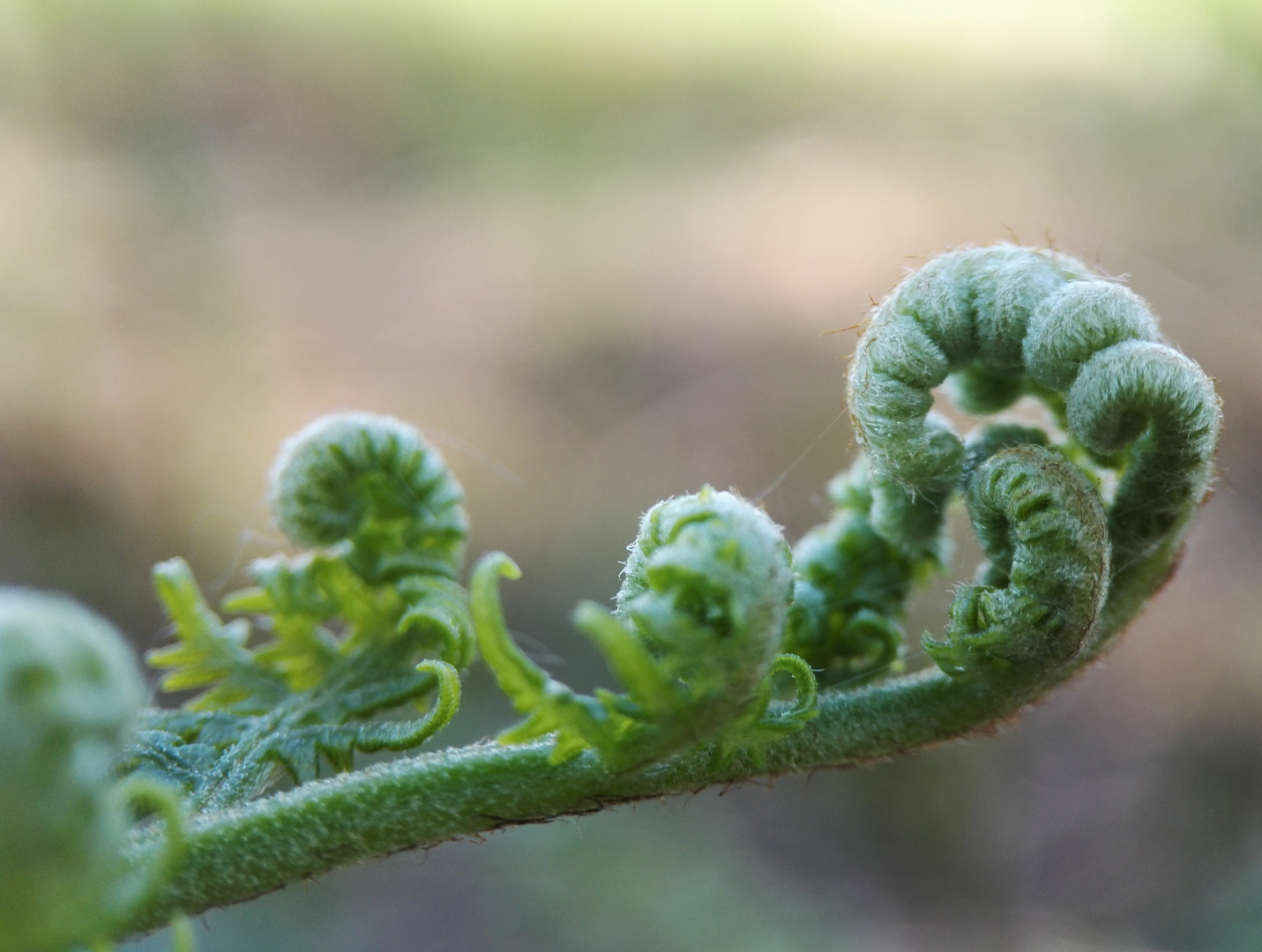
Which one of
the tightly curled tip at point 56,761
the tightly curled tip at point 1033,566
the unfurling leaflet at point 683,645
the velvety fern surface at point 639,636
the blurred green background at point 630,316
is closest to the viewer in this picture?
the tightly curled tip at point 56,761


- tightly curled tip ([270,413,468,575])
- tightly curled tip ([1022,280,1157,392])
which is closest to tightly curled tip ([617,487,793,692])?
tightly curled tip ([1022,280,1157,392])

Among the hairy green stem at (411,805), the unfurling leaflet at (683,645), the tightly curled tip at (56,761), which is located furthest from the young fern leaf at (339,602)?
the tightly curled tip at (56,761)

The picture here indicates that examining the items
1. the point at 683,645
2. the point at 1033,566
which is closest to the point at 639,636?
the point at 683,645

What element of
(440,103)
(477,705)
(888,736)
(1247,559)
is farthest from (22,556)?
(1247,559)

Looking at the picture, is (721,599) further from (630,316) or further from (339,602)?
(630,316)

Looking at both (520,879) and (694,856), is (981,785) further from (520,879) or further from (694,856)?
(520,879)

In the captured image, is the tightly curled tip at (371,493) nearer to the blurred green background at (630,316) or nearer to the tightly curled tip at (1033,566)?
the tightly curled tip at (1033,566)

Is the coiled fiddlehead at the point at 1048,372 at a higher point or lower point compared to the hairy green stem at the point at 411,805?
higher
